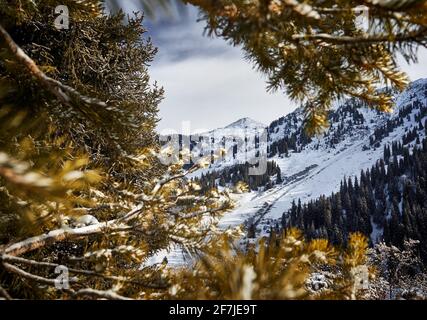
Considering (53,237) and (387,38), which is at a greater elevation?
(387,38)

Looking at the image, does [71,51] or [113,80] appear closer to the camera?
[71,51]

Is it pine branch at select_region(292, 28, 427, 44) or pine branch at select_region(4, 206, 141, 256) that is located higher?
pine branch at select_region(292, 28, 427, 44)

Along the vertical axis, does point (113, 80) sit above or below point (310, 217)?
above

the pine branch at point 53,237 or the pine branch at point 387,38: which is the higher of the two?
the pine branch at point 387,38

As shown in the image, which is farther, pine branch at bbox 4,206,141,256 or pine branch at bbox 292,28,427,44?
pine branch at bbox 4,206,141,256

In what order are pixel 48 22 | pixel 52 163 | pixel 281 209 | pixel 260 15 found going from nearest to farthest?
1. pixel 260 15
2. pixel 52 163
3. pixel 48 22
4. pixel 281 209

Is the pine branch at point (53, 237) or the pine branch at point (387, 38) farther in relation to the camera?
the pine branch at point (53, 237)

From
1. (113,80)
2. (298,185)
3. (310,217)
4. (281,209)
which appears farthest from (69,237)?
(298,185)

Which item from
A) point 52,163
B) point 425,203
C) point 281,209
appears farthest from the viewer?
point 281,209

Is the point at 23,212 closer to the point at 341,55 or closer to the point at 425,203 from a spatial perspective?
the point at 341,55

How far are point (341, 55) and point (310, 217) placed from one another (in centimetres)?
11135

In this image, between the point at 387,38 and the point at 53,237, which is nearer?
the point at 387,38

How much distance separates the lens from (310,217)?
108 meters
